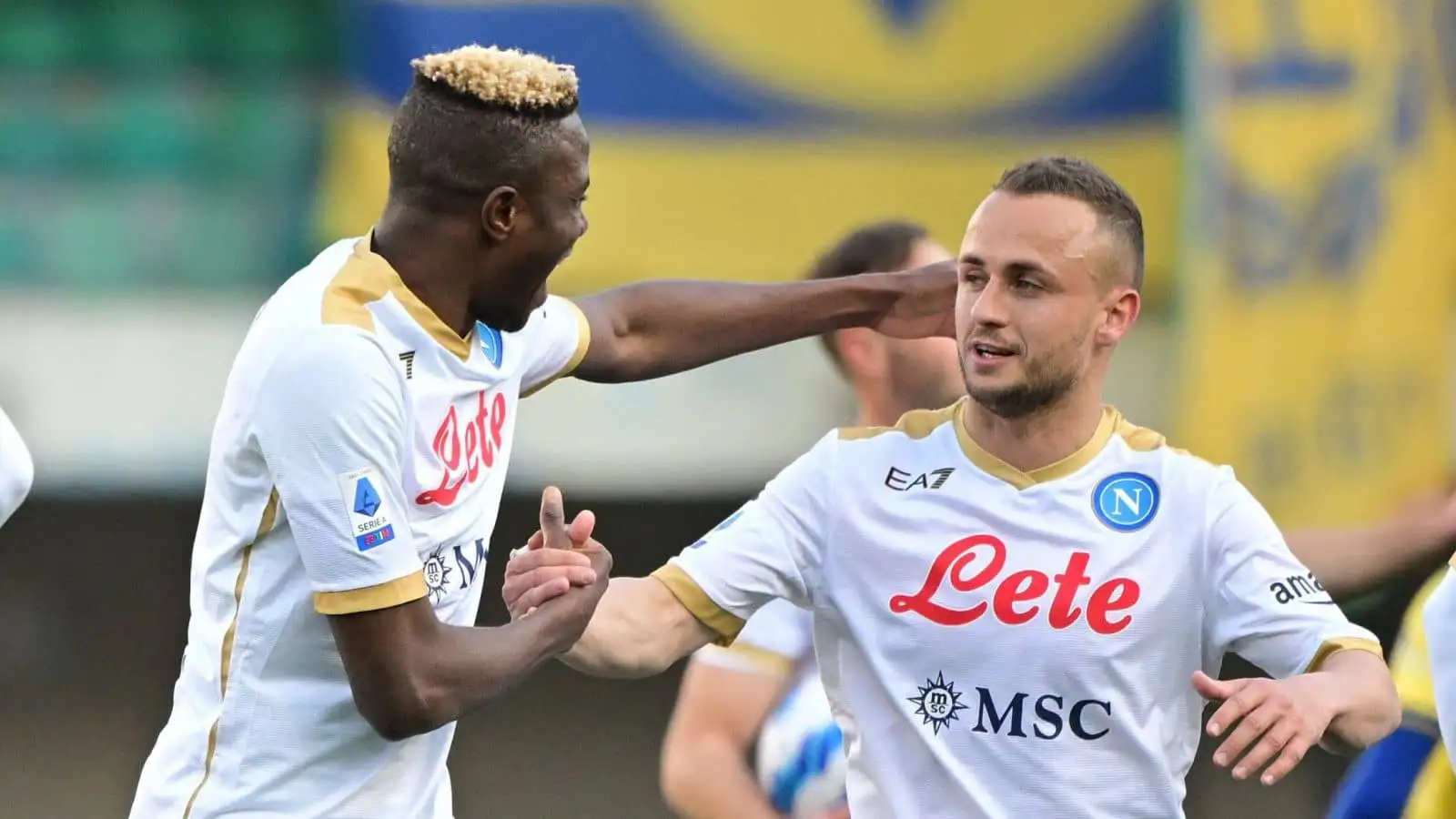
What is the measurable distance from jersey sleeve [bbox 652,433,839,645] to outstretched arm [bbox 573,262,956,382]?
576mm

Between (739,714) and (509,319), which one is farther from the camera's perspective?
(739,714)

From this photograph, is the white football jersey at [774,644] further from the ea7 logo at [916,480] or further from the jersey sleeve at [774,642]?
the ea7 logo at [916,480]

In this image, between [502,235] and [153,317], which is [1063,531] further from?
[153,317]

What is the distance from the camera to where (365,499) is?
2842mm

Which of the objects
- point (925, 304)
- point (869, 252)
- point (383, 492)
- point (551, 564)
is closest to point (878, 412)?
point (869, 252)

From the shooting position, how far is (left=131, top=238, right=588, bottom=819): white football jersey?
283cm

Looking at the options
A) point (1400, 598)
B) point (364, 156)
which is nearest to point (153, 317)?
point (364, 156)

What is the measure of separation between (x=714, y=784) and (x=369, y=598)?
1167mm

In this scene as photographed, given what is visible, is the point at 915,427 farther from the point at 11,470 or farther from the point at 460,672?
the point at 11,470

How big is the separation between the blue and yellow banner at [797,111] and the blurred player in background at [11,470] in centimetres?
579

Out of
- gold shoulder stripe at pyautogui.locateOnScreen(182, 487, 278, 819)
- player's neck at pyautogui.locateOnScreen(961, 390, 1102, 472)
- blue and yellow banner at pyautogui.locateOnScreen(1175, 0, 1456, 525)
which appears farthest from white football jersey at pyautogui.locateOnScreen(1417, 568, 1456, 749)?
blue and yellow banner at pyautogui.locateOnScreen(1175, 0, 1456, 525)

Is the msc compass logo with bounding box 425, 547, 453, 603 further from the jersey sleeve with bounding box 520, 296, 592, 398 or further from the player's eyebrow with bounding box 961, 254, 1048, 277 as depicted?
the player's eyebrow with bounding box 961, 254, 1048, 277

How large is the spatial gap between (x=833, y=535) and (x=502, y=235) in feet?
2.22

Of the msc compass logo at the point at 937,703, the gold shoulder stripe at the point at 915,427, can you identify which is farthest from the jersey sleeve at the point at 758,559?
the msc compass logo at the point at 937,703
